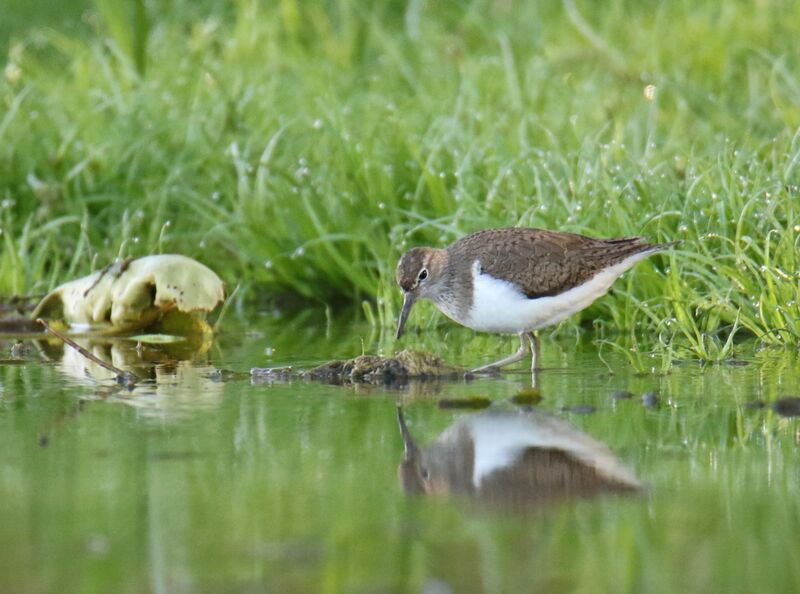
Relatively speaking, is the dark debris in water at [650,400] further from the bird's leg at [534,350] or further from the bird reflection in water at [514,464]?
the bird's leg at [534,350]

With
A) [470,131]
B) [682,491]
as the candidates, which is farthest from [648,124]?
[682,491]

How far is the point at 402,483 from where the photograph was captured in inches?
191

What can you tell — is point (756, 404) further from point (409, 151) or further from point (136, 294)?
point (409, 151)

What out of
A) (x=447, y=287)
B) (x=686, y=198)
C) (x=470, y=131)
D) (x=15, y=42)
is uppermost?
(x=15, y=42)

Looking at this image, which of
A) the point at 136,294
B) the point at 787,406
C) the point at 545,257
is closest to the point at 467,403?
the point at 787,406

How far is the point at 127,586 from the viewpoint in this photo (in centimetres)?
380

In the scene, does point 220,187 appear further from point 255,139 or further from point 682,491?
point 682,491

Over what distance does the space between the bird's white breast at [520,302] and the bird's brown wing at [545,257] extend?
34 millimetres

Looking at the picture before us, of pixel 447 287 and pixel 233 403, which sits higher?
pixel 447 287

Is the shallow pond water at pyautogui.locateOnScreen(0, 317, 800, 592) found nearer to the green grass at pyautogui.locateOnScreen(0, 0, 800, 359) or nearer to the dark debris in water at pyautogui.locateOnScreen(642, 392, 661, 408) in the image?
the dark debris in water at pyautogui.locateOnScreen(642, 392, 661, 408)

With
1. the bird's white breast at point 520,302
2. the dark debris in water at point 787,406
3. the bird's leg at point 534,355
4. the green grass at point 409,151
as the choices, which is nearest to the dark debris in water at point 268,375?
the bird's white breast at point 520,302

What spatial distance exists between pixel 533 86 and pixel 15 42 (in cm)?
552

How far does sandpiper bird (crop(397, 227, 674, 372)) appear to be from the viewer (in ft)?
23.9

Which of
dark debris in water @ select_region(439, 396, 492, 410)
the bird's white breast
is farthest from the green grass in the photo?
dark debris in water @ select_region(439, 396, 492, 410)
